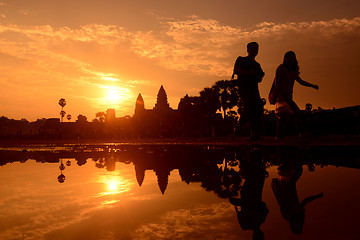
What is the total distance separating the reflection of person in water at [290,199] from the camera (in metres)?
1.61

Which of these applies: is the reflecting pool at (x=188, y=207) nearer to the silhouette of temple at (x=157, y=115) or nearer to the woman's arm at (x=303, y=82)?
the woman's arm at (x=303, y=82)

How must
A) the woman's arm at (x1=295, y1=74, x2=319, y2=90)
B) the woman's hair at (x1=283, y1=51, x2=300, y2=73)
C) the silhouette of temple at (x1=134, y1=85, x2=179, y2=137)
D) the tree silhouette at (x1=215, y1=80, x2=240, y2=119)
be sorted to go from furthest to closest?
the silhouette of temple at (x1=134, y1=85, x2=179, y2=137)
the tree silhouette at (x1=215, y1=80, x2=240, y2=119)
the woman's hair at (x1=283, y1=51, x2=300, y2=73)
the woman's arm at (x1=295, y1=74, x2=319, y2=90)

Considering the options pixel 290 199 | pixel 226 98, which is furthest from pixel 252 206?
pixel 226 98

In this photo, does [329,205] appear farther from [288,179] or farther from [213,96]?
[213,96]

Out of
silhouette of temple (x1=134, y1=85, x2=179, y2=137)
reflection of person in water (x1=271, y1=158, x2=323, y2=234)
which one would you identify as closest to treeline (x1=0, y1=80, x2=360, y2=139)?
silhouette of temple (x1=134, y1=85, x2=179, y2=137)

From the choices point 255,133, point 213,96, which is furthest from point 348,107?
point 213,96

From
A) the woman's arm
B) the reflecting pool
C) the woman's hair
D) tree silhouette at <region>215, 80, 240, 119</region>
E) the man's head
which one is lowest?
the reflecting pool

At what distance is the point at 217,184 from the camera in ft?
9.90

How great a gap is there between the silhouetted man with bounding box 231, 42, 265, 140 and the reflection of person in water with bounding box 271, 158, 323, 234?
19.5ft

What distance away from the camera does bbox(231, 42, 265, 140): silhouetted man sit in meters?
9.05

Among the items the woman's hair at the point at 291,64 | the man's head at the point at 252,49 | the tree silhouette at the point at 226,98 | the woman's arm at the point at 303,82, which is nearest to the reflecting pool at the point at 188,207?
the woman's arm at the point at 303,82

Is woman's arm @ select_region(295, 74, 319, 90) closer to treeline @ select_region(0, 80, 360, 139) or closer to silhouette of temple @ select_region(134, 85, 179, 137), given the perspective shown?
treeline @ select_region(0, 80, 360, 139)

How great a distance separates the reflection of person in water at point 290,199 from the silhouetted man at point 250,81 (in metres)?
5.93

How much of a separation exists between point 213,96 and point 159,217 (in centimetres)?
5557
